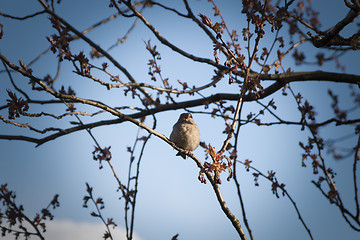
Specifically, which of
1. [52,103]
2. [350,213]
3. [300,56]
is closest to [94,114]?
[52,103]

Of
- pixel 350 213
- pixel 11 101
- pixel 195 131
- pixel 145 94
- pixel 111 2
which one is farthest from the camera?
pixel 145 94

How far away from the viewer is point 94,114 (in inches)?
168

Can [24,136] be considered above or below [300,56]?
below

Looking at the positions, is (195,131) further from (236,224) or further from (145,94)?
(236,224)

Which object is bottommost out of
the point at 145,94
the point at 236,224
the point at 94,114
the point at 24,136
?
the point at 236,224

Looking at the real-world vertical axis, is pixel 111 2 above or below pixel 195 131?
above

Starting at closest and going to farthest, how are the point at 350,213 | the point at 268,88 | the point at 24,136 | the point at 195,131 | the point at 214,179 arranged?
the point at 214,179, the point at 350,213, the point at 24,136, the point at 268,88, the point at 195,131

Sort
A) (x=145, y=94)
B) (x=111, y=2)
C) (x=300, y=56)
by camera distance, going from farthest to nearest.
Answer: (x=300, y=56) → (x=145, y=94) → (x=111, y=2)

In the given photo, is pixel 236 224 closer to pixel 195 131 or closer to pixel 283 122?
pixel 283 122

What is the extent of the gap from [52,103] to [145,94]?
65.1 inches

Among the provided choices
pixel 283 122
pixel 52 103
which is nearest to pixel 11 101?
pixel 52 103

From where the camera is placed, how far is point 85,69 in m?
3.10

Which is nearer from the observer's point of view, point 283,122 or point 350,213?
point 350,213

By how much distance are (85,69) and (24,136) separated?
148cm
